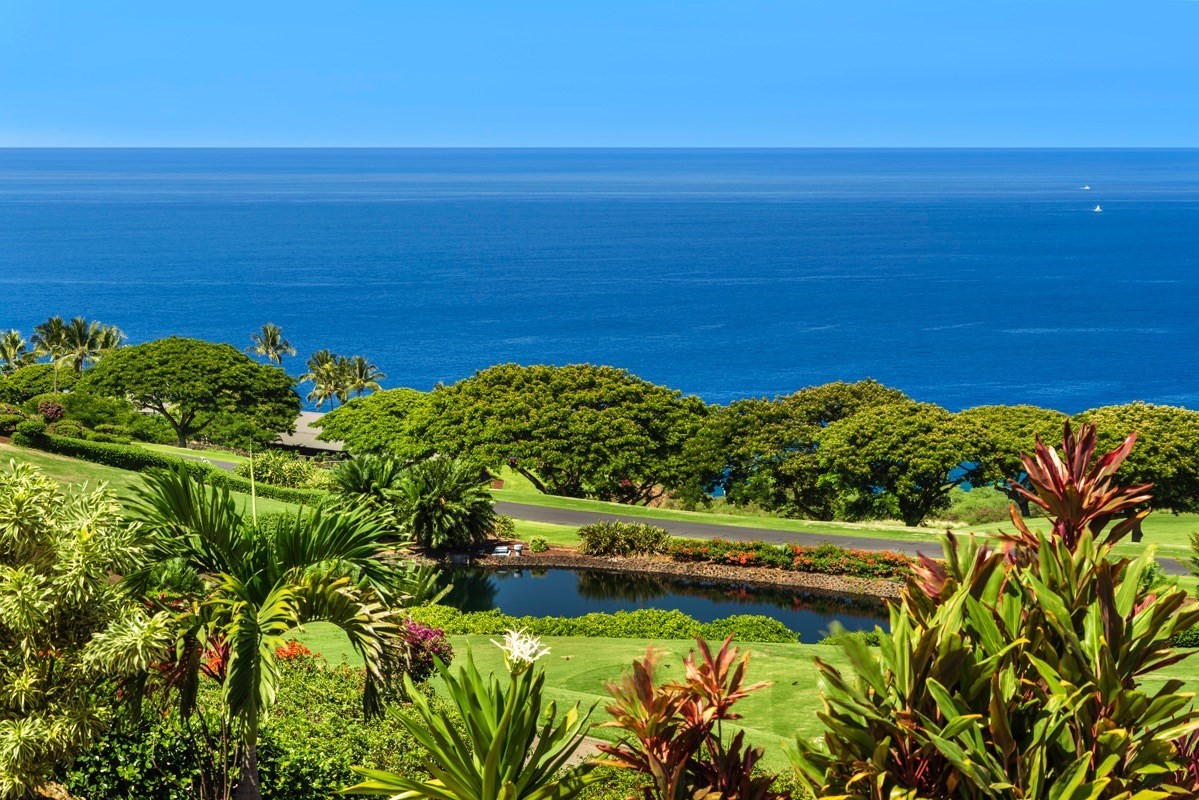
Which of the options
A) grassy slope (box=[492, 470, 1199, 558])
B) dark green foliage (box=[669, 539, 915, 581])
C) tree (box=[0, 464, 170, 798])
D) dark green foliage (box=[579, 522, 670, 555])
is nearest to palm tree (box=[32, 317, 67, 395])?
grassy slope (box=[492, 470, 1199, 558])

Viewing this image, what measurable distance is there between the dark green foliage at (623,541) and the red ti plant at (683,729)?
30669mm

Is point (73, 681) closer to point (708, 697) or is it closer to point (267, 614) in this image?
point (267, 614)

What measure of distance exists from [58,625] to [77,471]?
31265 mm

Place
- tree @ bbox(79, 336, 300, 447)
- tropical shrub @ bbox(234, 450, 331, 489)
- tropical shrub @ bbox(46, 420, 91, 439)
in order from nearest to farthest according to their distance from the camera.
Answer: tropical shrub @ bbox(234, 450, 331, 489) < tropical shrub @ bbox(46, 420, 91, 439) < tree @ bbox(79, 336, 300, 447)

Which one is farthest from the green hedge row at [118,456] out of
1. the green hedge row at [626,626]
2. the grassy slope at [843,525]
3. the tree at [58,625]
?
the tree at [58,625]

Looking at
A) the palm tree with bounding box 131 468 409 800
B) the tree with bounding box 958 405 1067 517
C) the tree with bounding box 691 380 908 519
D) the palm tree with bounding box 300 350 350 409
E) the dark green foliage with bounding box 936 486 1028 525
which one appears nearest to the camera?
the palm tree with bounding box 131 468 409 800

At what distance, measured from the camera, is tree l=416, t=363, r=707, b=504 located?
52.2 meters

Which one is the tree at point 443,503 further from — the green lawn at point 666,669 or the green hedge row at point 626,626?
the green lawn at point 666,669

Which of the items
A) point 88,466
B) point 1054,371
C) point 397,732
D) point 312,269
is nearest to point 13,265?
point 312,269

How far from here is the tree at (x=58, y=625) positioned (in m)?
11.3

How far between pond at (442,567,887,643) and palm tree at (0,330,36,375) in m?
60.9

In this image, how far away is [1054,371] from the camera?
4643 inches

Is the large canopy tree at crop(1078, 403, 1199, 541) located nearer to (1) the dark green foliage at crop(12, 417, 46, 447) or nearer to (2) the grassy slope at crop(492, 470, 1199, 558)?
(2) the grassy slope at crop(492, 470, 1199, 558)

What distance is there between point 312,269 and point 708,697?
18626 cm
